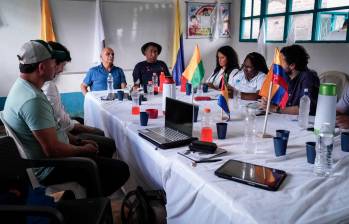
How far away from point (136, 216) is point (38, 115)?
31.1 inches

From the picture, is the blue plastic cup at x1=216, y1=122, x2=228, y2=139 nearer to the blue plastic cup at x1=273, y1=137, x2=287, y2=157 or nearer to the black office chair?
the blue plastic cup at x1=273, y1=137, x2=287, y2=157

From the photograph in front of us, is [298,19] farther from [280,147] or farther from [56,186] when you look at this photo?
[56,186]

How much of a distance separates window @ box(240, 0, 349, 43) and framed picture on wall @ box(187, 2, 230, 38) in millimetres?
299

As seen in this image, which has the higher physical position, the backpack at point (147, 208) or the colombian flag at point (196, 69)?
the colombian flag at point (196, 69)

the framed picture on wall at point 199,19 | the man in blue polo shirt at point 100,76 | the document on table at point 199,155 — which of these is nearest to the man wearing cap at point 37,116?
the document on table at point 199,155

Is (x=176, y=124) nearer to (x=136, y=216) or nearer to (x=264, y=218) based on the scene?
(x=136, y=216)

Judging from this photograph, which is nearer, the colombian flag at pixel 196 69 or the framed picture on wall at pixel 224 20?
the colombian flag at pixel 196 69

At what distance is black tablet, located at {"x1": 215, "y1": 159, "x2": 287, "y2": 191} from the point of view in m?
1.05

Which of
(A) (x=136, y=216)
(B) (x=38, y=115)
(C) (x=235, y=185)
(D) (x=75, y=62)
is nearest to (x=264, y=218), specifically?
(C) (x=235, y=185)

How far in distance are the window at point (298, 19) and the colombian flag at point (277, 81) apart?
234 cm

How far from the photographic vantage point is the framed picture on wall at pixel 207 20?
16.3 feet

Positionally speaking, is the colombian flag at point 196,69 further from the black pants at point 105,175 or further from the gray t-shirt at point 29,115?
the gray t-shirt at point 29,115

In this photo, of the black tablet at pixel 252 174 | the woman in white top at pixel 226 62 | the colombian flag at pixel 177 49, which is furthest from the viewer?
the colombian flag at pixel 177 49

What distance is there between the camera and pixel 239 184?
42.2 inches
